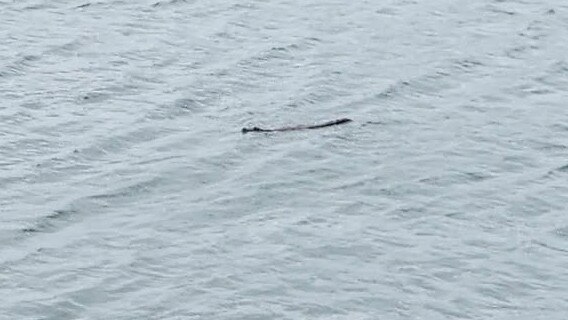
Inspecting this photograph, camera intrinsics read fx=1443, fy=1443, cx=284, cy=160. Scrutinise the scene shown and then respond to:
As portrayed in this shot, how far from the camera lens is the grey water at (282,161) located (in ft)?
78.2

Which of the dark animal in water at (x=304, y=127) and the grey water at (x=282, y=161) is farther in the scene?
the dark animal in water at (x=304, y=127)

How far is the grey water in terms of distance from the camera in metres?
23.8

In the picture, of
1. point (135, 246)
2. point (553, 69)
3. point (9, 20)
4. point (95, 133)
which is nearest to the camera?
→ point (135, 246)

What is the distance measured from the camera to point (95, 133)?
2966 cm

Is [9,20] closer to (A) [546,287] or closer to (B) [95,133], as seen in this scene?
(B) [95,133]

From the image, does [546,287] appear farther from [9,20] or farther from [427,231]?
[9,20]

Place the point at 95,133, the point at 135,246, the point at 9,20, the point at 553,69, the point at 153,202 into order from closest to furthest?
the point at 135,246 → the point at 153,202 → the point at 95,133 → the point at 553,69 → the point at 9,20

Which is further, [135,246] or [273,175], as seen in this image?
[273,175]

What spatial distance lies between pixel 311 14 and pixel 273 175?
11.4 meters

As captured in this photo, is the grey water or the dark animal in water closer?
the grey water

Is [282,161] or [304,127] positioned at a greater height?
[304,127]

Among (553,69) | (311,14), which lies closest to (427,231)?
(553,69)

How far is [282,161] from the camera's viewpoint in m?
28.7

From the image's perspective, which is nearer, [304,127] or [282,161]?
[282,161]
